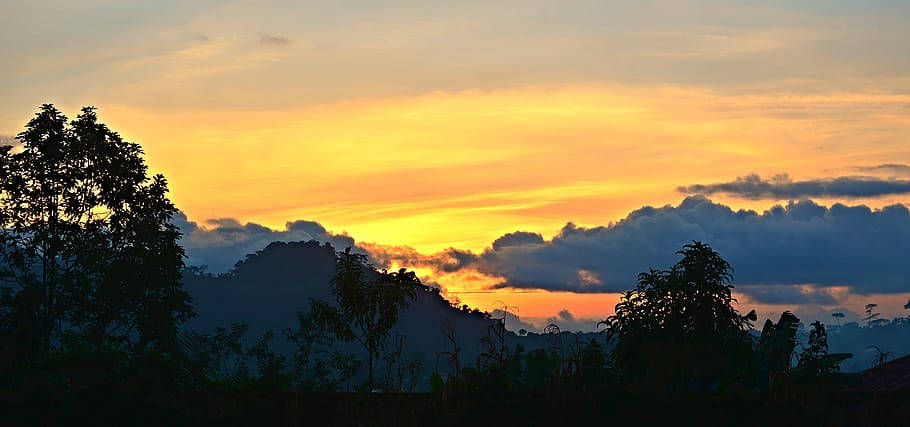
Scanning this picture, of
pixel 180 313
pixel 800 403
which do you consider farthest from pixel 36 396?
pixel 180 313

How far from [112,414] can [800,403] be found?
15.2m

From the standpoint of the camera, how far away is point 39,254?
1626 inches

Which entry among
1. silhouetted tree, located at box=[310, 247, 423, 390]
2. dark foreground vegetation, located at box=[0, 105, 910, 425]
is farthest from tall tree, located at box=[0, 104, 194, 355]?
silhouetted tree, located at box=[310, 247, 423, 390]

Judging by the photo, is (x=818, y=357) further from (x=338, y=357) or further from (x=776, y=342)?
(x=338, y=357)

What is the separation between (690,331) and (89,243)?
998 inches

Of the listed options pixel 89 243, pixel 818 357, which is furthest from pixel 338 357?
pixel 818 357

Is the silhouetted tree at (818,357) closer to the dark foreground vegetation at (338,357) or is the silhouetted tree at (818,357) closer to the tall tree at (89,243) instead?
the dark foreground vegetation at (338,357)

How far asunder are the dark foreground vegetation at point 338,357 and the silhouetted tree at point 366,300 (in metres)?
0.06

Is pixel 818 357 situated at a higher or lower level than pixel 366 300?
lower

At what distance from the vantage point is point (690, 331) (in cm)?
3120

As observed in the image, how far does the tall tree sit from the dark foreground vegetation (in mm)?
60

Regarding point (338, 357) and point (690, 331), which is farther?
point (338, 357)

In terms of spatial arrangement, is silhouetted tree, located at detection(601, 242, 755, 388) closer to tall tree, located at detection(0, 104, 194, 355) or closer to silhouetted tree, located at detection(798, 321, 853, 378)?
silhouetted tree, located at detection(798, 321, 853, 378)

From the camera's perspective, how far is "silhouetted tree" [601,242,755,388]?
3070cm
